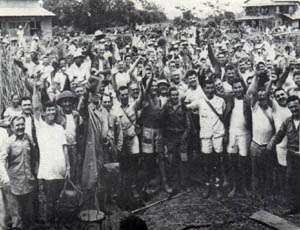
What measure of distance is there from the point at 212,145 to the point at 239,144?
0.29m

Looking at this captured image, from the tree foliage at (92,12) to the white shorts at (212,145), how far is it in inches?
60.0

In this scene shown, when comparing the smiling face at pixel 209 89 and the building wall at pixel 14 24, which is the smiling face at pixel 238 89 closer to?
the smiling face at pixel 209 89

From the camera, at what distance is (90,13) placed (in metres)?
5.18

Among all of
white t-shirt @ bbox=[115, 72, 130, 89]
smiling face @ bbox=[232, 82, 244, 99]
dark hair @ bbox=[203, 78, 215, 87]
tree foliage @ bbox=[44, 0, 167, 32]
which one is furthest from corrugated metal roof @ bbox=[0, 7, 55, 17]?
smiling face @ bbox=[232, 82, 244, 99]

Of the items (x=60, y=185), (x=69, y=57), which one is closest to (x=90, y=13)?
(x=69, y=57)

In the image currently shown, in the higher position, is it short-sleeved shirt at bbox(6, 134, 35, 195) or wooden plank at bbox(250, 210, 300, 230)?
short-sleeved shirt at bbox(6, 134, 35, 195)

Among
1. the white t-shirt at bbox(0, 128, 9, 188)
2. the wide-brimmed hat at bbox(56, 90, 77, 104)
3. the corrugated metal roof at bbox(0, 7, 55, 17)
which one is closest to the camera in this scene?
the white t-shirt at bbox(0, 128, 9, 188)

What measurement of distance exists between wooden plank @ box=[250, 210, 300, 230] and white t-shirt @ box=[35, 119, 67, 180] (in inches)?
81.3

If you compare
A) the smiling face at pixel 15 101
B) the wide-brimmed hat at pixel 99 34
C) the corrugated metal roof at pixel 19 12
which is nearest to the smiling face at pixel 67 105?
the smiling face at pixel 15 101

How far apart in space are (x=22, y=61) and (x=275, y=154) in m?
2.84

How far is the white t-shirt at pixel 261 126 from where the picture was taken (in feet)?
17.6

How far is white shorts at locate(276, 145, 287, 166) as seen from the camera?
533 centimetres

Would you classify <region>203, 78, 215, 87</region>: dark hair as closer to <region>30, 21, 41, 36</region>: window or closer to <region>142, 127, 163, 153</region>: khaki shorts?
<region>142, 127, 163, 153</region>: khaki shorts

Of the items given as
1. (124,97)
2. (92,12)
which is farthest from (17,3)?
(124,97)
